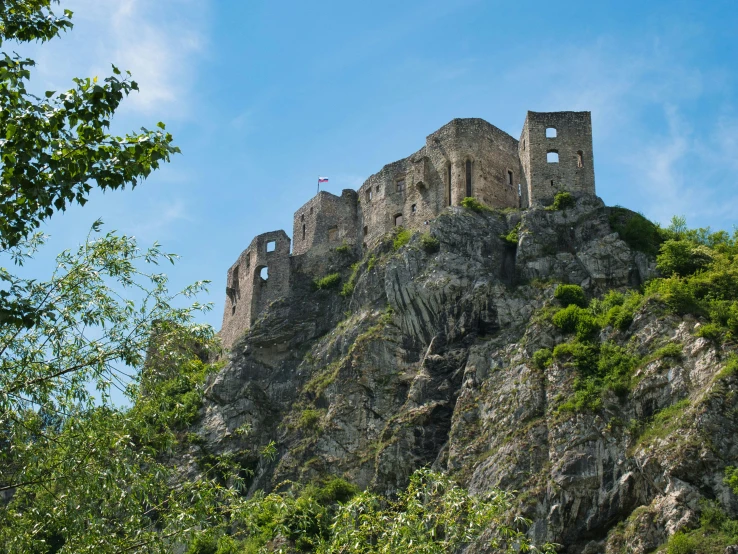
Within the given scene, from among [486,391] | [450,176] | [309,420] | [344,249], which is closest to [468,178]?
[450,176]

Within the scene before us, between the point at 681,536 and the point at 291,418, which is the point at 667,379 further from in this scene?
the point at 291,418

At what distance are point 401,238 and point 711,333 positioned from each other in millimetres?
18217

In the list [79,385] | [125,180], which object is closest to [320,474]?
[79,385]

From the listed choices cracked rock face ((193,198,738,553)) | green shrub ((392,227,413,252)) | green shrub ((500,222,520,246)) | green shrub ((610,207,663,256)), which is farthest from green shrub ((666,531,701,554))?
green shrub ((392,227,413,252))

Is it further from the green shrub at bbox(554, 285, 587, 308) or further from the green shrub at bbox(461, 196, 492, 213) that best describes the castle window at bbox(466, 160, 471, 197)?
the green shrub at bbox(554, 285, 587, 308)

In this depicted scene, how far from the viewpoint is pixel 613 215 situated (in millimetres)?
45188

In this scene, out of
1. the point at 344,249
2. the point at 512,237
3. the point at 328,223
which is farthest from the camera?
the point at 328,223

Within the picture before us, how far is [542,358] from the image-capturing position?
37.7 metres

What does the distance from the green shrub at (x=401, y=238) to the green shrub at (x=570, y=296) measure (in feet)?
30.5

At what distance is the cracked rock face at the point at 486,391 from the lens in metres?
31.5

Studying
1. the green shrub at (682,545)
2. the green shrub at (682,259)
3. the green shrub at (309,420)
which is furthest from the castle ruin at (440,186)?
the green shrub at (682,545)

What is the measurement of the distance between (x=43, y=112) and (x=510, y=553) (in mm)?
13564

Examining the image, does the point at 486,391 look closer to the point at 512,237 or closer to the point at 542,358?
the point at 542,358

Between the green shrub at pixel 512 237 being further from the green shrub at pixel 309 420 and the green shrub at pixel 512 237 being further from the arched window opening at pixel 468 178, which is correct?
the green shrub at pixel 309 420
